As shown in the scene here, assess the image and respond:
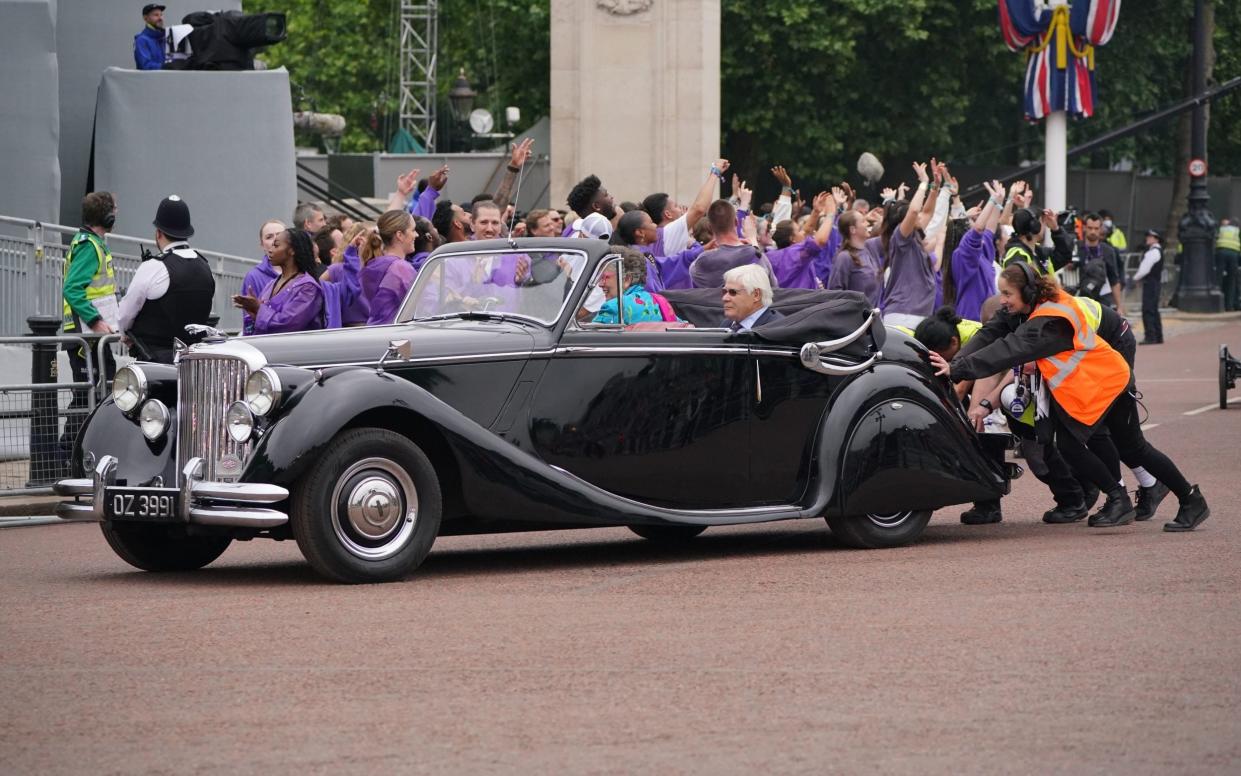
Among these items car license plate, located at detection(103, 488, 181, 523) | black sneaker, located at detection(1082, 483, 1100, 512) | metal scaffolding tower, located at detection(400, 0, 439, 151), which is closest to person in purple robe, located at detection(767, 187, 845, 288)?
black sneaker, located at detection(1082, 483, 1100, 512)

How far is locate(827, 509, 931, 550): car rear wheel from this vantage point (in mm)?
11250

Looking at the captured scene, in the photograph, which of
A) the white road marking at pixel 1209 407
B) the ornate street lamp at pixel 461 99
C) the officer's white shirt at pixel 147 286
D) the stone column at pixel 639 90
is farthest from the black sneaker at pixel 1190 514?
the ornate street lamp at pixel 461 99

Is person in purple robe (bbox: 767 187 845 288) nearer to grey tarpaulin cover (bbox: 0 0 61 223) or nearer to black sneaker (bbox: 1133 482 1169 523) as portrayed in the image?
black sneaker (bbox: 1133 482 1169 523)

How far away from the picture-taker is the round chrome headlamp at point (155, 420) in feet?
33.4

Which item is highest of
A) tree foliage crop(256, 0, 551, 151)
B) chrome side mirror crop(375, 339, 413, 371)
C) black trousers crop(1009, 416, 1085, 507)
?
tree foliage crop(256, 0, 551, 151)

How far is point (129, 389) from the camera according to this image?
408 inches

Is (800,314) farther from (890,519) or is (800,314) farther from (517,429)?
(517,429)

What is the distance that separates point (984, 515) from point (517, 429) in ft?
11.6

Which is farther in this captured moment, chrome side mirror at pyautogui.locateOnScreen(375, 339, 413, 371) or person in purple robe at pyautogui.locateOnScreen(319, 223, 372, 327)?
person in purple robe at pyautogui.locateOnScreen(319, 223, 372, 327)

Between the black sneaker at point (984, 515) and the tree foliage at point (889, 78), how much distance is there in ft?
111

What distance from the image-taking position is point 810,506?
11039 millimetres

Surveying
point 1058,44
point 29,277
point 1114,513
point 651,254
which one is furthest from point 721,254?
point 1058,44

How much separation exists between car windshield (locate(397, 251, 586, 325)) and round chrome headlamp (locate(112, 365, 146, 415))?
4.82ft

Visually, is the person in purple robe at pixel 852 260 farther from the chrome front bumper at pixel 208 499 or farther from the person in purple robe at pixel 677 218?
the chrome front bumper at pixel 208 499
